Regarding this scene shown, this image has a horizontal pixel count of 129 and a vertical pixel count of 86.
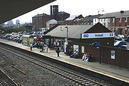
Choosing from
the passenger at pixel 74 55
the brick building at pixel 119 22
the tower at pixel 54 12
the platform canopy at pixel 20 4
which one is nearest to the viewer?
the platform canopy at pixel 20 4

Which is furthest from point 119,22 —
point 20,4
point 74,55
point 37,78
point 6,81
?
point 20,4

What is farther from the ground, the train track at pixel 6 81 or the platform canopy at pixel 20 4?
the platform canopy at pixel 20 4

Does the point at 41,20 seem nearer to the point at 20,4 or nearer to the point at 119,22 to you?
the point at 119,22

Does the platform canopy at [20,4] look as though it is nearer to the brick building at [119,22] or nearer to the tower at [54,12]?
the brick building at [119,22]

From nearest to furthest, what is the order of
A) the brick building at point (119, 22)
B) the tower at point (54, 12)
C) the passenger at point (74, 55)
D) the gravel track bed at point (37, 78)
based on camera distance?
the gravel track bed at point (37, 78) < the passenger at point (74, 55) < the brick building at point (119, 22) < the tower at point (54, 12)

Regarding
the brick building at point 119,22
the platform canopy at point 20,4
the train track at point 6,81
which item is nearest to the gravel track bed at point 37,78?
the train track at point 6,81

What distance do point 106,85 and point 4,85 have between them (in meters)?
6.69

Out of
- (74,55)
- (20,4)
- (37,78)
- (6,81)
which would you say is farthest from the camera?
(74,55)

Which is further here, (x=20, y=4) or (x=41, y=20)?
(x=41, y=20)

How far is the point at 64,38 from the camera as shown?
27.6 metres

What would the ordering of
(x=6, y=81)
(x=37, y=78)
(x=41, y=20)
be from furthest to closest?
(x=41, y=20) < (x=37, y=78) < (x=6, y=81)

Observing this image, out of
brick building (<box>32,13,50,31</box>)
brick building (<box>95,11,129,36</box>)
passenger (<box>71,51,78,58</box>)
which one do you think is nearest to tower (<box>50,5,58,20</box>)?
brick building (<box>32,13,50,31</box>)

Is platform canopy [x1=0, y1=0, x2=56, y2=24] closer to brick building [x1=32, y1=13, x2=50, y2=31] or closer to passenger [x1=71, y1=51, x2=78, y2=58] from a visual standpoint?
passenger [x1=71, y1=51, x2=78, y2=58]

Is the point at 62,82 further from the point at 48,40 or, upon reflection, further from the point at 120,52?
the point at 48,40
